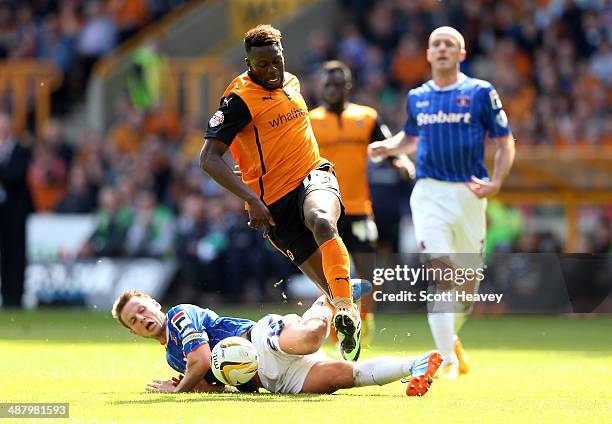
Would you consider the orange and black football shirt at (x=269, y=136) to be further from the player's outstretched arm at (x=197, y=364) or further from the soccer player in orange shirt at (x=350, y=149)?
the soccer player in orange shirt at (x=350, y=149)

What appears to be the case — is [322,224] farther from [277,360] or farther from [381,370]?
[381,370]

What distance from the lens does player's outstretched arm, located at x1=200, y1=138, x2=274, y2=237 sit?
30.6 feet

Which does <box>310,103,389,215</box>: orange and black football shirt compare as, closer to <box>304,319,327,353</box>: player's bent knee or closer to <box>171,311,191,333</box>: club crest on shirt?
<box>171,311,191,333</box>: club crest on shirt

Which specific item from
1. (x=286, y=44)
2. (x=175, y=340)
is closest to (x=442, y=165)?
(x=175, y=340)

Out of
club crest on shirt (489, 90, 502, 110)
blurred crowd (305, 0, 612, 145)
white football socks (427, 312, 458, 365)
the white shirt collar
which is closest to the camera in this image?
white football socks (427, 312, 458, 365)

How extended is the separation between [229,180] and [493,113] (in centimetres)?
284

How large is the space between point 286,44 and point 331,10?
1.04 meters

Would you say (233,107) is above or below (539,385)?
above

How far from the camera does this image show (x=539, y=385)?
991 cm

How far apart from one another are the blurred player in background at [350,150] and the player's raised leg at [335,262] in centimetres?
388

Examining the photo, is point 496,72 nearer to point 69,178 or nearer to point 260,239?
point 260,239

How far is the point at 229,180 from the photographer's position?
30.6 feet

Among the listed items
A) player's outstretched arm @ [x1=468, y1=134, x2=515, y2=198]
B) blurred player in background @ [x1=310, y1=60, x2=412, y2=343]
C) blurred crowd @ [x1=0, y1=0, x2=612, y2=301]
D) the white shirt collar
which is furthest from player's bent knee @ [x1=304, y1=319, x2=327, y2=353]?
blurred crowd @ [x1=0, y1=0, x2=612, y2=301]

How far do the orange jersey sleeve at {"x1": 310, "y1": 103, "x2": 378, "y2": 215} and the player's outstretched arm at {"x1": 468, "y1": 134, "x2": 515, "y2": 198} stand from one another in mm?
2254
